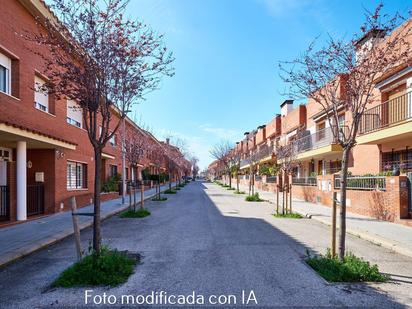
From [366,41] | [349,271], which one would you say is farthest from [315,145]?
[349,271]

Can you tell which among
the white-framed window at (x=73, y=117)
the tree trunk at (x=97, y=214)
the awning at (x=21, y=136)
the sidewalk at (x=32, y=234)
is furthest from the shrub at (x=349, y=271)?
the white-framed window at (x=73, y=117)

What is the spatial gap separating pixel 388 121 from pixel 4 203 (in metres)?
16.3

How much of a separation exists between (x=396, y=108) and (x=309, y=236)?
933cm

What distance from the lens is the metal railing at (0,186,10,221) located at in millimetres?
12070

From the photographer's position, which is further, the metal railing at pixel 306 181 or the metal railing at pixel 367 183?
the metal railing at pixel 306 181

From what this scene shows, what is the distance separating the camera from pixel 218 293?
5.01 metres

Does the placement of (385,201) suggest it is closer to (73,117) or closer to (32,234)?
(32,234)

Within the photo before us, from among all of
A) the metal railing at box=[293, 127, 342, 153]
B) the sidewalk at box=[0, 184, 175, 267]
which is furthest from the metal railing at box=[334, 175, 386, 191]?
the sidewalk at box=[0, 184, 175, 267]

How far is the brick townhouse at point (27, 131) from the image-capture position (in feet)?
37.4

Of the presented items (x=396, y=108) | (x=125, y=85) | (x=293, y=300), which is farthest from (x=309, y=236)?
(x=396, y=108)

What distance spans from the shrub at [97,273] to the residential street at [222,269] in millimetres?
177

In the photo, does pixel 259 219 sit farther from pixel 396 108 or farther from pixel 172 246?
pixel 396 108

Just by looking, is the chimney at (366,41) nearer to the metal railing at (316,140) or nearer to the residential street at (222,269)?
the residential street at (222,269)

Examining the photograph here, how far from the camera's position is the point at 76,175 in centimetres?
1867
